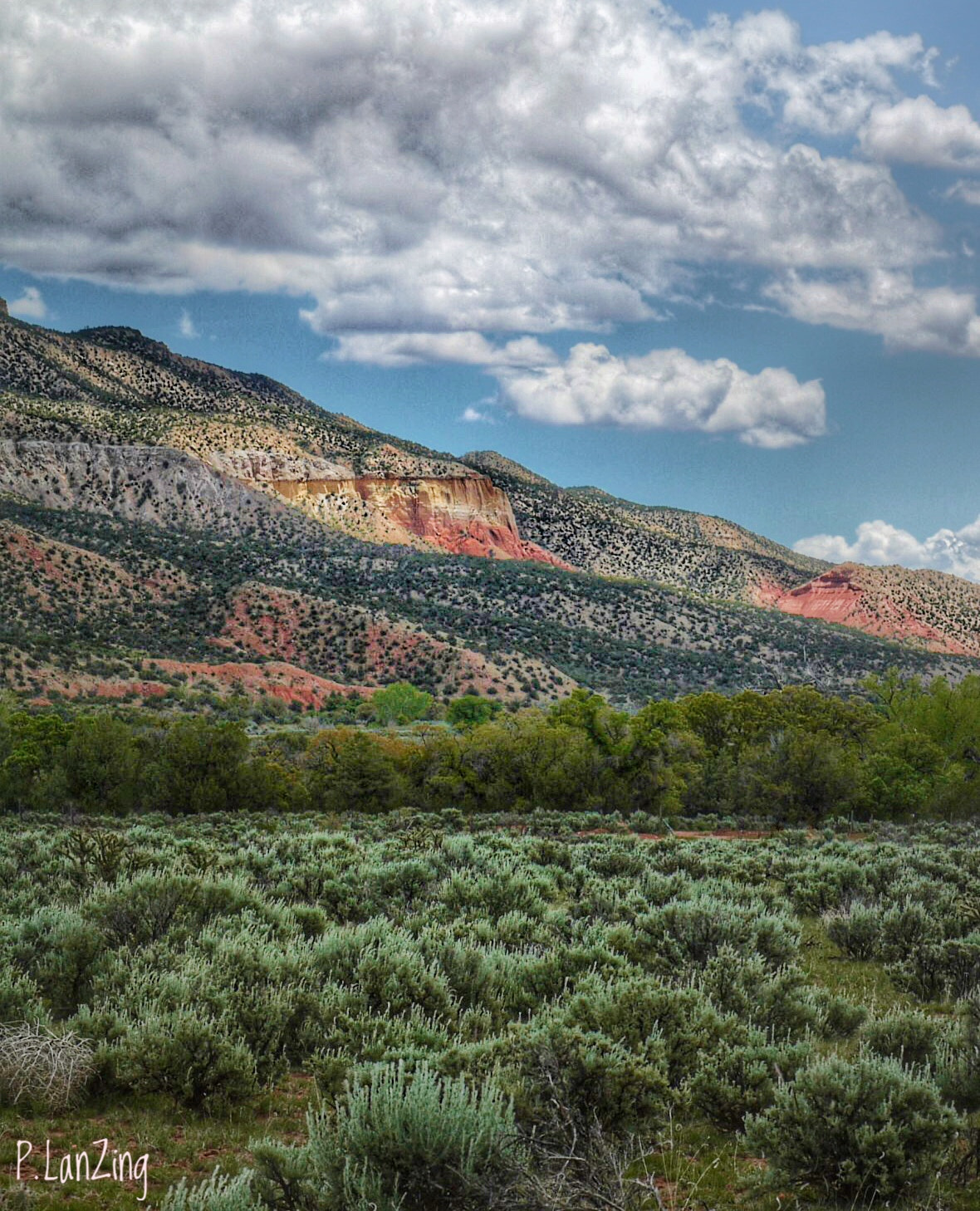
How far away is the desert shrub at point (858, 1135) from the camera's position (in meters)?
4.81

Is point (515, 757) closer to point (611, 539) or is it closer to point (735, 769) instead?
point (735, 769)

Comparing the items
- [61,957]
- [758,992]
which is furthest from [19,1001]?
[758,992]

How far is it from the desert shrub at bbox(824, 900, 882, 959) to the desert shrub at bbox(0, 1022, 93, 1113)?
843 centimetres

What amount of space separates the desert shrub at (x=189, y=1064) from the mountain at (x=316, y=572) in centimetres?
4423

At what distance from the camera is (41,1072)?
5.88 metres

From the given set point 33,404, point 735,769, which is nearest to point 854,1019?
point 735,769

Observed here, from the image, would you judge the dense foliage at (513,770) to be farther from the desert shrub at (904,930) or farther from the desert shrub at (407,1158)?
the desert shrub at (407,1158)

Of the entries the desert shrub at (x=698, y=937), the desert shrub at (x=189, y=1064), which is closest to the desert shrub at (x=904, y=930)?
the desert shrub at (x=698, y=937)

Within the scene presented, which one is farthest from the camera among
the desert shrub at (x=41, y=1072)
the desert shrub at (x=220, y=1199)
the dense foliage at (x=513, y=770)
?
the dense foliage at (x=513, y=770)

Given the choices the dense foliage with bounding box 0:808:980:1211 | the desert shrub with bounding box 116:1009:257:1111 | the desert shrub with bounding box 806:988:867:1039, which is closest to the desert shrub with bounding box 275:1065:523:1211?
the dense foliage with bounding box 0:808:980:1211

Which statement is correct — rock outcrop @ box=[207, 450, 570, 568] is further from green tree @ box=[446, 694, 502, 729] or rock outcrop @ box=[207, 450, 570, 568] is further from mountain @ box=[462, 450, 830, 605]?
green tree @ box=[446, 694, 502, 729]

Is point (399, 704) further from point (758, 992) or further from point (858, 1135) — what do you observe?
point (858, 1135)

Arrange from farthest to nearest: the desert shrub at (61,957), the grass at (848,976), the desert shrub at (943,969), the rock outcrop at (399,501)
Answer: the rock outcrop at (399,501), the desert shrub at (943,969), the grass at (848,976), the desert shrub at (61,957)

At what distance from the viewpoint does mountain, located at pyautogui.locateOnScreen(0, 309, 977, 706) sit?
200 feet
